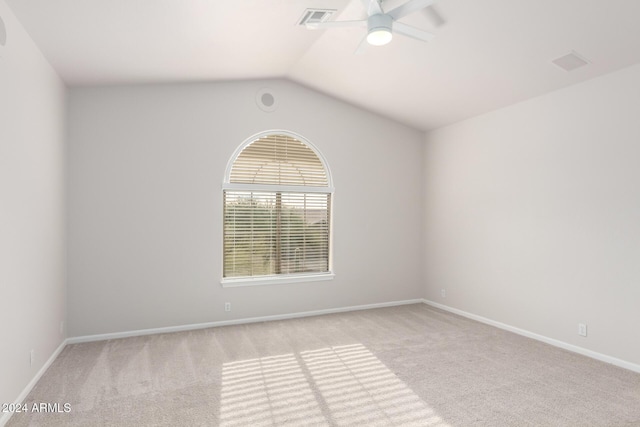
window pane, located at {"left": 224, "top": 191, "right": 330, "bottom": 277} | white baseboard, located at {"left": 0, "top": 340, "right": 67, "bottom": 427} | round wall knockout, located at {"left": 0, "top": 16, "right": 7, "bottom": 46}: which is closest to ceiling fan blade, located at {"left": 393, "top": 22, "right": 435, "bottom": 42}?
round wall knockout, located at {"left": 0, "top": 16, "right": 7, "bottom": 46}

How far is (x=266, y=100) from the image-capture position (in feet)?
16.7

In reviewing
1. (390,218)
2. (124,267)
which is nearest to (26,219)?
(124,267)

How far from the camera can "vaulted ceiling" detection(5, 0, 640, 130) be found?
2.87 meters

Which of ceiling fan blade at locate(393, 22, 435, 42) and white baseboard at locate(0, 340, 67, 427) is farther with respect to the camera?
ceiling fan blade at locate(393, 22, 435, 42)

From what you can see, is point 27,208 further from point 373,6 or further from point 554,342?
point 554,342

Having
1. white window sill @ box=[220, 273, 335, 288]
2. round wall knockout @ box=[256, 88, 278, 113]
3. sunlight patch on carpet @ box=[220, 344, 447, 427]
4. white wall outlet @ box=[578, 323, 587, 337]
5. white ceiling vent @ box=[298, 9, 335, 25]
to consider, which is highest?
white ceiling vent @ box=[298, 9, 335, 25]

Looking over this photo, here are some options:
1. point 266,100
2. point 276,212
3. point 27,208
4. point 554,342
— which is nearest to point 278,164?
point 276,212

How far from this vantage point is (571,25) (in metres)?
3.02

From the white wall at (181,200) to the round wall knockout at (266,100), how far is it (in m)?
0.06

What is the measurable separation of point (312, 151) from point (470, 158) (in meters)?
2.18

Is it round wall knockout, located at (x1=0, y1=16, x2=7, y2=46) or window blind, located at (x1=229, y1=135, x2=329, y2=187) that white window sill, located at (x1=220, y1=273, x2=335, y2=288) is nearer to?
window blind, located at (x1=229, y1=135, x2=329, y2=187)

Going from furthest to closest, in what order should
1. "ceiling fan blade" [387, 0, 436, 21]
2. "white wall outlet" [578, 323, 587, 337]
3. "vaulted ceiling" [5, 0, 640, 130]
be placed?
"white wall outlet" [578, 323, 587, 337]
"vaulted ceiling" [5, 0, 640, 130]
"ceiling fan blade" [387, 0, 436, 21]

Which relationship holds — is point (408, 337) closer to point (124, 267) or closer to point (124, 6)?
point (124, 267)

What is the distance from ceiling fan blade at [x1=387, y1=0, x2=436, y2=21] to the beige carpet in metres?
2.71
